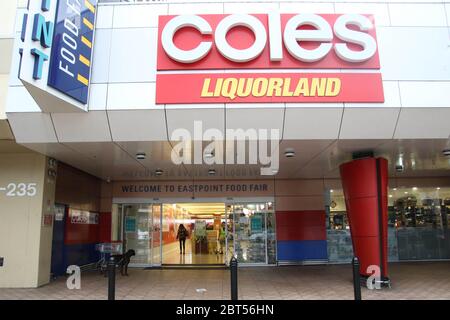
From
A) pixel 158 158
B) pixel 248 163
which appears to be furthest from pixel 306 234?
pixel 158 158

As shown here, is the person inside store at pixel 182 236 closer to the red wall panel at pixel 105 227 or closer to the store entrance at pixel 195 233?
the store entrance at pixel 195 233

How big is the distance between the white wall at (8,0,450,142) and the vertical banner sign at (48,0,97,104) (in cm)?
29

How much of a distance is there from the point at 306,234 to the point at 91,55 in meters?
10.0

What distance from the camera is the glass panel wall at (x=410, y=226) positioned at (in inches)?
592

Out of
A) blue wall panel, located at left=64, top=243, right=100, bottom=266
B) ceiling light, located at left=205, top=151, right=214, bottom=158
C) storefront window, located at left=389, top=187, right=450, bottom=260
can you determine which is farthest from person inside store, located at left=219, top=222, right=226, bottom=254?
storefront window, located at left=389, top=187, right=450, bottom=260

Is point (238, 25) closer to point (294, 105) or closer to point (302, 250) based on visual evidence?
point (294, 105)

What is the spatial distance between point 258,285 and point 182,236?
6077 mm

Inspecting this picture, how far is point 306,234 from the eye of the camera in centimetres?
1477

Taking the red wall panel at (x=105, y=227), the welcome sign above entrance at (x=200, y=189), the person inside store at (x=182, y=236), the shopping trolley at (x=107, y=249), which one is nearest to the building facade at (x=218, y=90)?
the shopping trolley at (x=107, y=249)

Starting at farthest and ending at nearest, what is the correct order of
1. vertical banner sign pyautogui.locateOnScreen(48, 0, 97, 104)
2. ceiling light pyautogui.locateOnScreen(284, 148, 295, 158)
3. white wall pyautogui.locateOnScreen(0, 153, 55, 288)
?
white wall pyautogui.locateOnScreen(0, 153, 55, 288)
ceiling light pyautogui.locateOnScreen(284, 148, 295, 158)
vertical banner sign pyautogui.locateOnScreen(48, 0, 97, 104)

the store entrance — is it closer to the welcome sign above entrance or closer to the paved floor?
the welcome sign above entrance

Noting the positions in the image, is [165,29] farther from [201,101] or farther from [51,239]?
[51,239]

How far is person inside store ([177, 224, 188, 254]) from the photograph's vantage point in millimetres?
15664

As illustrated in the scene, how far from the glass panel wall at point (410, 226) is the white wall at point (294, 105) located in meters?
7.19
